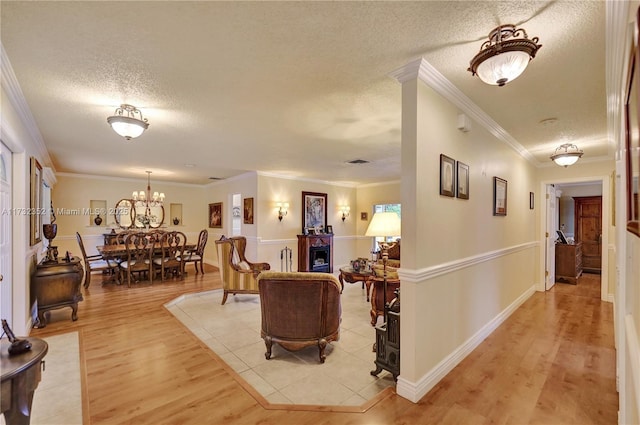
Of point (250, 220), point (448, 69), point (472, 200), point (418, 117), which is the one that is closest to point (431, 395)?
point (472, 200)

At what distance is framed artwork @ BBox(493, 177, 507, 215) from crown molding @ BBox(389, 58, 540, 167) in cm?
56

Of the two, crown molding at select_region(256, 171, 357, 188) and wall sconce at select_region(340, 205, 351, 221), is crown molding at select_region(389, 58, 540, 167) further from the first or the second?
wall sconce at select_region(340, 205, 351, 221)

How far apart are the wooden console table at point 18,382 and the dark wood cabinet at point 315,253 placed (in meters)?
5.79

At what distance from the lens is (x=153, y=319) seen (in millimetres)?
3863

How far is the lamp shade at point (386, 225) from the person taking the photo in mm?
2700

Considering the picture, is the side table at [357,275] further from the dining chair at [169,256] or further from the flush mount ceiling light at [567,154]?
the dining chair at [169,256]

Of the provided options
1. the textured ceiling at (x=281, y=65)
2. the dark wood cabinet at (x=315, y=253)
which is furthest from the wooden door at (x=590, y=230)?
the dark wood cabinet at (x=315, y=253)

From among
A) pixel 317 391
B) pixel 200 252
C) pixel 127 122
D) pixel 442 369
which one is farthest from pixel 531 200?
pixel 200 252

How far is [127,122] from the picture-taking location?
267cm

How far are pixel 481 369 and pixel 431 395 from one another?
698 mm

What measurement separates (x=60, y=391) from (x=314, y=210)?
229 inches

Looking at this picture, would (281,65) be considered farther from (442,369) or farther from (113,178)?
(113,178)

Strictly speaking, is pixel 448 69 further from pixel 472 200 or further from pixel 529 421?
pixel 529 421

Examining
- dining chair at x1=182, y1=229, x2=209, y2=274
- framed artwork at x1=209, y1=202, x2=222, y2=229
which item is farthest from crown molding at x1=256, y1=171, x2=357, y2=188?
framed artwork at x1=209, y1=202, x2=222, y2=229
